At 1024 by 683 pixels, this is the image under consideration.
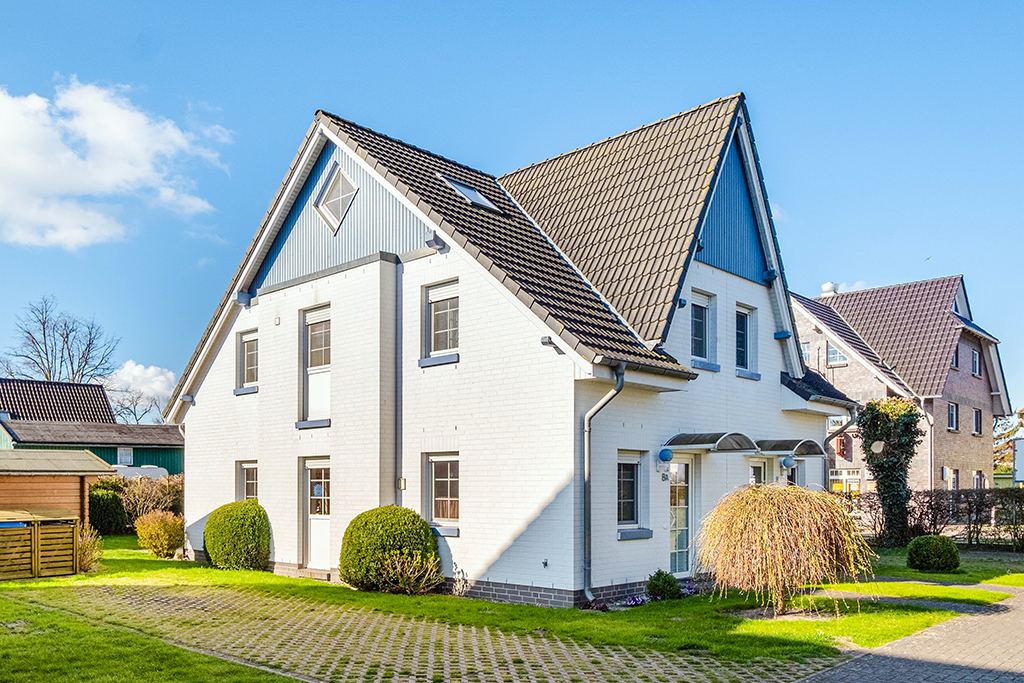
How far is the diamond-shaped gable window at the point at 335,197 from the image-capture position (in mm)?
17188

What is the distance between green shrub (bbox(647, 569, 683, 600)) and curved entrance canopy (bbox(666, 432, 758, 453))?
2.17 m

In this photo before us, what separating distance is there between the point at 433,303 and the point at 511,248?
1685 mm

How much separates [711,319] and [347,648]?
362 inches

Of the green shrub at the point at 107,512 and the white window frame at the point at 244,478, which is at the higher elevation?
the white window frame at the point at 244,478

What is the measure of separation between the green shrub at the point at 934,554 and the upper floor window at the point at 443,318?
10.7 meters

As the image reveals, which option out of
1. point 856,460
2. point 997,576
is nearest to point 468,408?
point 997,576

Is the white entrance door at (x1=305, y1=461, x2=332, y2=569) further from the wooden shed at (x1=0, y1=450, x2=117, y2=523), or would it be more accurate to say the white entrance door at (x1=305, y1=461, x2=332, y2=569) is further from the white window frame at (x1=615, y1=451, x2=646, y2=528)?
the white window frame at (x1=615, y1=451, x2=646, y2=528)

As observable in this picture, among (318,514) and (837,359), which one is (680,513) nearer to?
(318,514)

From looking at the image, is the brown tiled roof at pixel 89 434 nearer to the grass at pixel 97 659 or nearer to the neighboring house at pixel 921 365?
the grass at pixel 97 659

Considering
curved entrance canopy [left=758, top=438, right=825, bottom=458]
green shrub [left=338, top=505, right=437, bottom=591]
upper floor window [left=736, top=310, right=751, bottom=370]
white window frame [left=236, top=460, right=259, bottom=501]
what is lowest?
green shrub [left=338, top=505, right=437, bottom=591]

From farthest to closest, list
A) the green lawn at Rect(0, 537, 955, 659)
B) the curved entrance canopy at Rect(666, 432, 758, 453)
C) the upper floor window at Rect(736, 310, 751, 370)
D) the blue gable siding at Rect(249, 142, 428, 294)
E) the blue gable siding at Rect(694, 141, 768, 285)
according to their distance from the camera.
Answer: the upper floor window at Rect(736, 310, 751, 370)
the blue gable siding at Rect(694, 141, 768, 285)
the blue gable siding at Rect(249, 142, 428, 294)
the curved entrance canopy at Rect(666, 432, 758, 453)
the green lawn at Rect(0, 537, 955, 659)

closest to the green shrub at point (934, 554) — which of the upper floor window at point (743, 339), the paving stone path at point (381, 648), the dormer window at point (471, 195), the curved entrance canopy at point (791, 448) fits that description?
the curved entrance canopy at point (791, 448)

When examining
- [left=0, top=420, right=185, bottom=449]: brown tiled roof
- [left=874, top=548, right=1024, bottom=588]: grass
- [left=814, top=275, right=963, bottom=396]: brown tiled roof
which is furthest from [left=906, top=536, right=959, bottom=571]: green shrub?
[left=0, top=420, right=185, bottom=449]: brown tiled roof

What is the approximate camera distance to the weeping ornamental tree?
24234 mm
